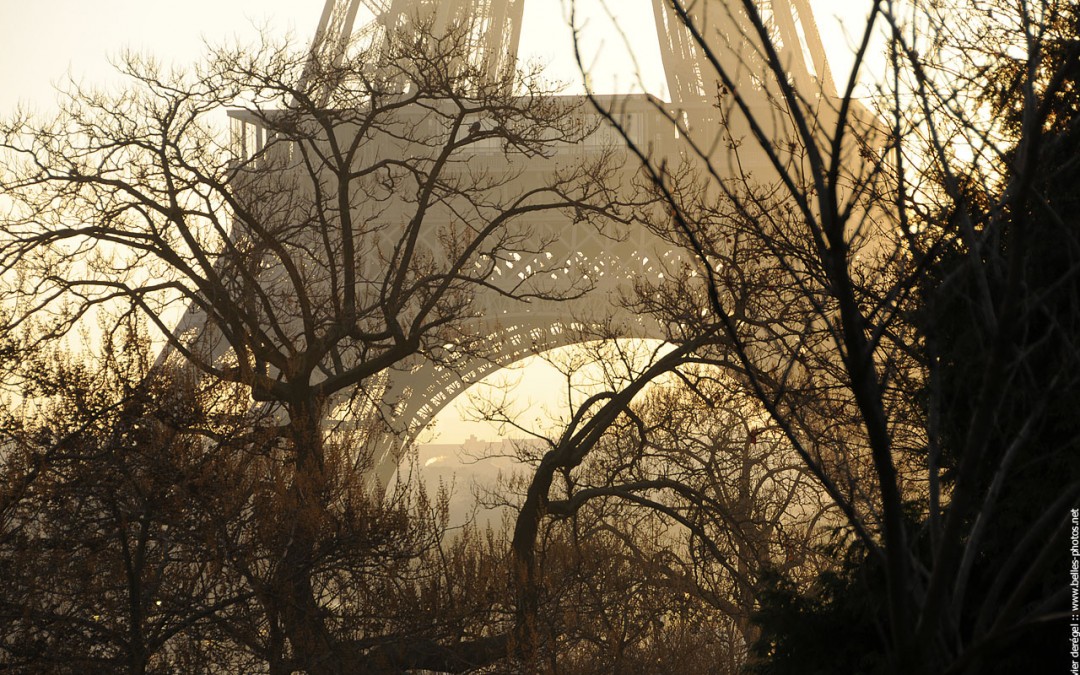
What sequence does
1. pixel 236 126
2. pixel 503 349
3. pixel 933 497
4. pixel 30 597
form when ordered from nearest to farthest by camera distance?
pixel 933 497 < pixel 30 597 < pixel 236 126 < pixel 503 349

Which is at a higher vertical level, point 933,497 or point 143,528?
point 143,528

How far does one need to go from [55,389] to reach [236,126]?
3.38 meters

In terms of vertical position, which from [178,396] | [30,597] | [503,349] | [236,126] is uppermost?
[503,349]

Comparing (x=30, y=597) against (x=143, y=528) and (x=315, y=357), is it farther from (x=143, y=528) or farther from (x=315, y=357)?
(x=315, y=357)

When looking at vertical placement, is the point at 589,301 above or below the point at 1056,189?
above

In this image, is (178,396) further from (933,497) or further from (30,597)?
A: (933,497)

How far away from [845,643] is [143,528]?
4.88 m

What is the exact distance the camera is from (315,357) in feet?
28.5

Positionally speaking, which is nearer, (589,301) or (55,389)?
(55,389)

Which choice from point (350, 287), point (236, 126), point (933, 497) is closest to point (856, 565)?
point (933, 497)

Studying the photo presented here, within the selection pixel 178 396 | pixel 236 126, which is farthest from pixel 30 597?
pixel 236 126

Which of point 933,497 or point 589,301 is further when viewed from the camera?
point 589,301

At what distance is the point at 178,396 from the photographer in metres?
8.66

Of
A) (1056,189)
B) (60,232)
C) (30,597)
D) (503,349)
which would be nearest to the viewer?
(1056,189)
